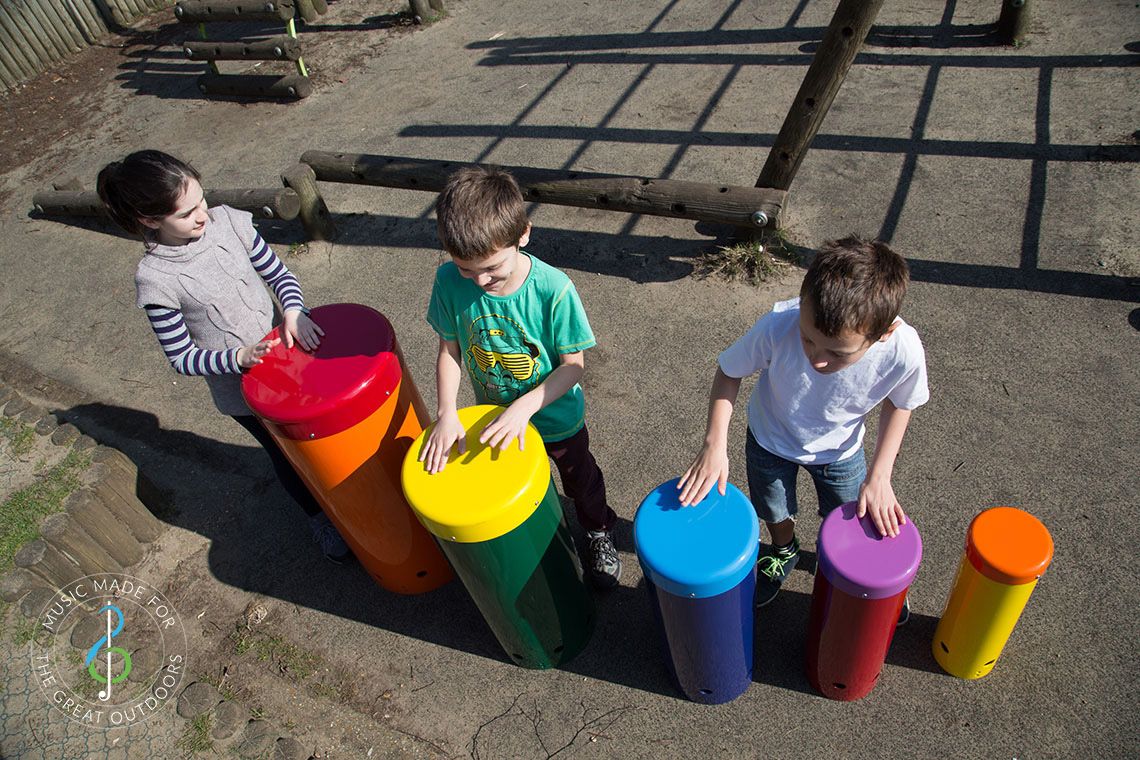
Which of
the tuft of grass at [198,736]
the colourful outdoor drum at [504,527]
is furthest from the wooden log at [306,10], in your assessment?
the tuft of grass at [198,736]

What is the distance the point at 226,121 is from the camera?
7555 mm

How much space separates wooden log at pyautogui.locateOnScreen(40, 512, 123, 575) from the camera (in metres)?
3.14

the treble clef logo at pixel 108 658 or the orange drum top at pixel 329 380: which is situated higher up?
the orange drum top at pixel 329 380

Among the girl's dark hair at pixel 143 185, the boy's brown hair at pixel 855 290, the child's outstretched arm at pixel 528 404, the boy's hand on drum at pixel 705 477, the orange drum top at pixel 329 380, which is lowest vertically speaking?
the boy's hand on drum at pixel 705 477

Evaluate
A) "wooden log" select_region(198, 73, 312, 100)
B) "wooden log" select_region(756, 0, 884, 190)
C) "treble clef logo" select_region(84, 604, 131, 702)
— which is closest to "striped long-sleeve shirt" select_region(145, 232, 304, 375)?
"treble clef logo" select_region(84, 604, 131, 702)

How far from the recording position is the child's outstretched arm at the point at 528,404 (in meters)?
2.21

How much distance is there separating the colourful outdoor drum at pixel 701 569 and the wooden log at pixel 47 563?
2602mm

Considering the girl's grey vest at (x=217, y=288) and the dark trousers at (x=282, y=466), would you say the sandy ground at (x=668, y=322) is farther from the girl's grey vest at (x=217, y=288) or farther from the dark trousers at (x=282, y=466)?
the girl's grey vest at (x=217, y=288)

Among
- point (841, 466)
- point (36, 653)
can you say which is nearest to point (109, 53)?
point (36, 653)

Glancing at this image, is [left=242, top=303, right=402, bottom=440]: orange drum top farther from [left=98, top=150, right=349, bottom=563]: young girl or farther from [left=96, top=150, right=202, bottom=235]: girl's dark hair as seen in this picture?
[left=96, top=150, right=202, bottom=235]: girl's dark hair

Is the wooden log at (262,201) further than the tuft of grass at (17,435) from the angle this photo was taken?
Yes

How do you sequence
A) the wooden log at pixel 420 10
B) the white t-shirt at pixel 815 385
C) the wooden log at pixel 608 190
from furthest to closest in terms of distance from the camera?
the wooden log at pixel 420 10 → the wooden log at pixel 608 190 → the white t-shirt at pixel 815 385

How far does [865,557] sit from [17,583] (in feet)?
11.1
